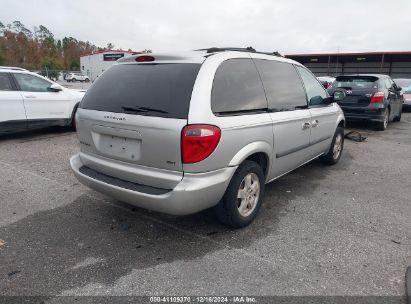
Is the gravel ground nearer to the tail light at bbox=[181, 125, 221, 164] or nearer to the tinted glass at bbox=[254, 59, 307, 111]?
the tail light at bbox=[181, 125, 221, 164]

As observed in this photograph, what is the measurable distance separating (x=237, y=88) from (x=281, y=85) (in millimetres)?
954

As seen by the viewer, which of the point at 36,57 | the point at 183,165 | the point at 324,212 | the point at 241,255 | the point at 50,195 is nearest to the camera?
the point at 183,165

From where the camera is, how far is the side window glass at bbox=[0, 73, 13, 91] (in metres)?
6.89

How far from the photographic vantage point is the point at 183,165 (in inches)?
105

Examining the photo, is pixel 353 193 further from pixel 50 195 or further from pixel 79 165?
pixel 50 195

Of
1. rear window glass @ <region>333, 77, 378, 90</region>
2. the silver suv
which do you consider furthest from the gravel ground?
rear window glass @ <region>333, 77, 378, 90</region>

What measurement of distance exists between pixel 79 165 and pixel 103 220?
2.12ft

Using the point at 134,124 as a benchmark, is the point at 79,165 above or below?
below

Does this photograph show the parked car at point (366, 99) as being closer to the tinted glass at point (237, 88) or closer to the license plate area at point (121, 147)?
the tinted glass at point (237, 88)

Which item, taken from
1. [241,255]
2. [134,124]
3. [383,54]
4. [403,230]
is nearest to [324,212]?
[403,230]

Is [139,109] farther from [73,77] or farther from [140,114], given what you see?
[73,77]

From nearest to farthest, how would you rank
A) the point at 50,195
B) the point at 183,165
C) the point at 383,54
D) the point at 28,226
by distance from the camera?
1. the point at 183,165
2. the point at 28,226
3. the point at 50,195
4. the point at 383,54

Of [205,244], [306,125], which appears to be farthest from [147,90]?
[306,125]

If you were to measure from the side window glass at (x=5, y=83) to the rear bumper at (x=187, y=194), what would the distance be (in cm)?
540
